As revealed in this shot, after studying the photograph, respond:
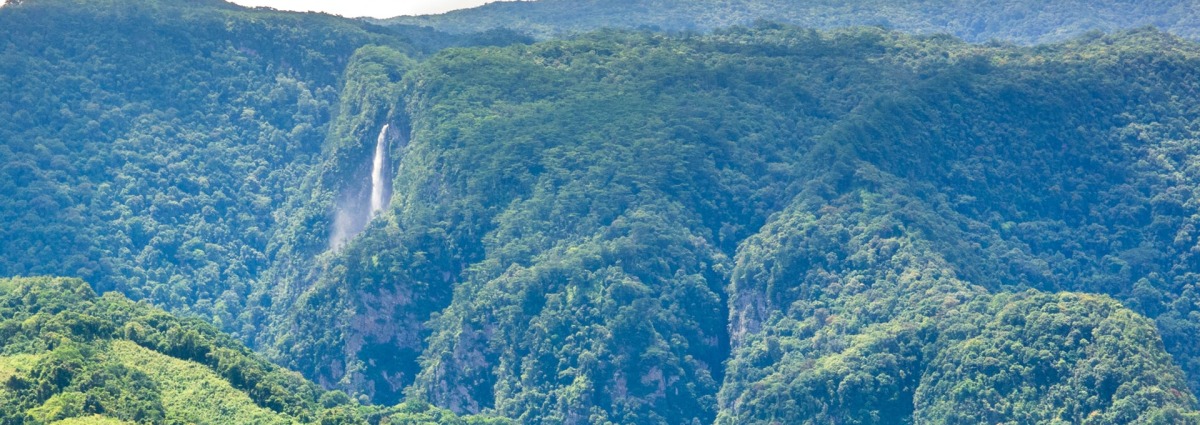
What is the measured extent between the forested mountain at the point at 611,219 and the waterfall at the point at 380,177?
0.23m

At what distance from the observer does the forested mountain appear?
469ft

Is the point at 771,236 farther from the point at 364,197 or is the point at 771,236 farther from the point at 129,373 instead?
the point at 129,373

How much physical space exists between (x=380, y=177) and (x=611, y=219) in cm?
2394

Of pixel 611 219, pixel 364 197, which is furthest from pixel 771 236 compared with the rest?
pixel 364 197

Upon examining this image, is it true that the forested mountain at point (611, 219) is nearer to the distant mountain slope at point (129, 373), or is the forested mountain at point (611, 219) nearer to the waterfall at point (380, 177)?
the waterfall at point (380, 177)

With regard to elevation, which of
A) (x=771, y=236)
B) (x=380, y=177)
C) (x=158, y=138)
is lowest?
(x=380, y=177)

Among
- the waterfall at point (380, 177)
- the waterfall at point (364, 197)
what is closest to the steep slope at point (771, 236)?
the waterfall at point (380, 177)

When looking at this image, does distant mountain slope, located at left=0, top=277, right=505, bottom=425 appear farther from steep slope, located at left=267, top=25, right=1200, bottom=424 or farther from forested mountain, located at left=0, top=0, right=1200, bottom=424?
steep slope, located at left=267, top=25, right=1200, bottom=424

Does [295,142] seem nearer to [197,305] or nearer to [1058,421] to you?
[197,305]

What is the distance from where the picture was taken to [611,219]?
164 meters

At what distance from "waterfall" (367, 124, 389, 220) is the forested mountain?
234 mm

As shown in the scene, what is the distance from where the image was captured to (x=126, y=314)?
134m

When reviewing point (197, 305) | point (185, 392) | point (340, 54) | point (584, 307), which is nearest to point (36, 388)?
point (185, 392)

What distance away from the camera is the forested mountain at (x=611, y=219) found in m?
143
